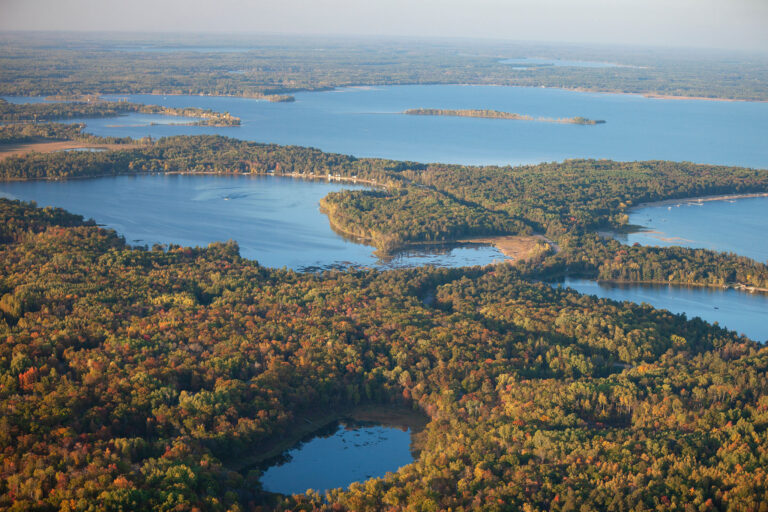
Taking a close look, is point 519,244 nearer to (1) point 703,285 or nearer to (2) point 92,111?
(1) point 703,285

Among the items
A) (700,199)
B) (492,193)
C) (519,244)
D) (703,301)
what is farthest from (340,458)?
(700,199)

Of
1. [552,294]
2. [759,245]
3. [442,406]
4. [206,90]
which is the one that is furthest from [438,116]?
[442,406]

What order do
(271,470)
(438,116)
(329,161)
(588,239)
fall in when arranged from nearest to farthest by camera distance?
(271,470)
(588,239)
(329,161)
(438,116)

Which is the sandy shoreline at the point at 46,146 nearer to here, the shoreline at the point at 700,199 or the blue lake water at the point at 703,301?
the shoreline at the point at 700,199

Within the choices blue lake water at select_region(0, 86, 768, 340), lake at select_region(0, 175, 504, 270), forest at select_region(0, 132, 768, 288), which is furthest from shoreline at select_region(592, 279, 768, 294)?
lake at select_region(0, 175, 504, 270)

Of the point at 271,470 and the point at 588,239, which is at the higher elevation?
the point at 588,239

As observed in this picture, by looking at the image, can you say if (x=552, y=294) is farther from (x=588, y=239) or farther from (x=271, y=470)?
(x=271, y=470)
